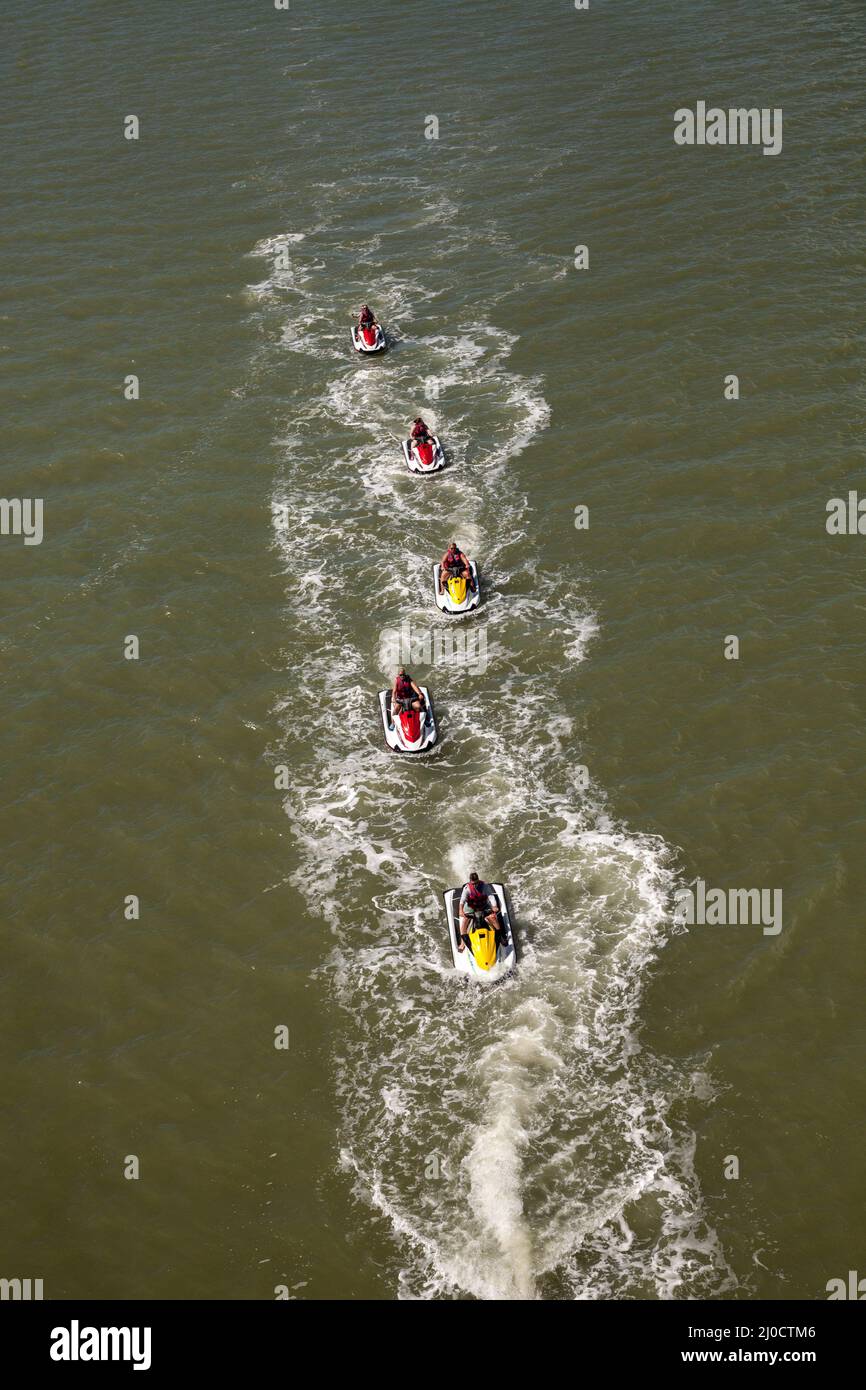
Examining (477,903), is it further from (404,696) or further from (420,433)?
(420,433)

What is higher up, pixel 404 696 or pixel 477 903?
pixel 404 696

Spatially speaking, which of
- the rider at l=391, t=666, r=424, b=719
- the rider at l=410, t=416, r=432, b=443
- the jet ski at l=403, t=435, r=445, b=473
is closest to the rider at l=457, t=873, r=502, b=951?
the rider at l=391, t=666, r=424, b=719

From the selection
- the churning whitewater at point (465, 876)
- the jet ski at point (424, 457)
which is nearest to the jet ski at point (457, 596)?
the churning whitewater at point (465, 876)

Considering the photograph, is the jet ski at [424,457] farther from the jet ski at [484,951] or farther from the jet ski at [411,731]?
the jet ski at [484,951]

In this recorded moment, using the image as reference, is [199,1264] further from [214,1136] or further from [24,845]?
[24,845]

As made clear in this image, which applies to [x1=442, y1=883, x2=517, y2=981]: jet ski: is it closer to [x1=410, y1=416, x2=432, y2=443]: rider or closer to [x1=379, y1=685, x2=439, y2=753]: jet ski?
[x1=379, y1=685, x2=439, y2=753]: jet ski

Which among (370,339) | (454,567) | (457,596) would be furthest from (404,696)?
(370,339)
